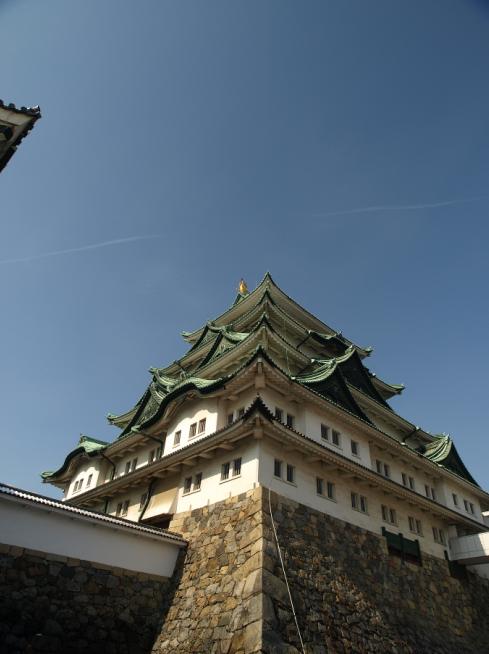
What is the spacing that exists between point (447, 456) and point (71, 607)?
2265cm

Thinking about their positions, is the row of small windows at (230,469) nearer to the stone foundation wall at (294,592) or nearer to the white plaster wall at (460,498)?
the stone foundation wall at (294,592)

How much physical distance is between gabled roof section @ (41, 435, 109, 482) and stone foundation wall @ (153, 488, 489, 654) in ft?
36.8

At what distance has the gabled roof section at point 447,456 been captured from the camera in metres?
27.3

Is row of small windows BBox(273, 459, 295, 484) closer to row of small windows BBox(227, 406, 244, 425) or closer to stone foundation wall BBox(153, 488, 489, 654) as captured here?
stone foundation wall BBox(153, 488, 489, 654)

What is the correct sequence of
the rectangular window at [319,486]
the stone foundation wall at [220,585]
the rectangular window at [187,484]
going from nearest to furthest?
the stone foundation wall at [220,585] < the rectangular window at [319,486] < the rectangular window at [187,484]

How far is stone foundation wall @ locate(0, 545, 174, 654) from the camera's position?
488 inches

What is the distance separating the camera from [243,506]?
15.6 meters

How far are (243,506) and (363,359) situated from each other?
22.4 meters

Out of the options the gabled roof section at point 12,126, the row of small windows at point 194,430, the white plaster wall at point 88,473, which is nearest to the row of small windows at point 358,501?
the row of small windows at point 194,430

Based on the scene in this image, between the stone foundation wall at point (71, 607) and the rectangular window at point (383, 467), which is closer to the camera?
the stone foundation wall at point (71, 607)

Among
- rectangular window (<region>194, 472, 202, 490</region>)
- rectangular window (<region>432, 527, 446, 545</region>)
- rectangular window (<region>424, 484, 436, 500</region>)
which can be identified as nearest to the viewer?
rectangular window (<region>194, 472, 202, 490</region>)

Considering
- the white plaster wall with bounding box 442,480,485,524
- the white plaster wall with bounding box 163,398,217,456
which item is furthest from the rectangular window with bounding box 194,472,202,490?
the white plaster wall with bounding box 442,480,485,524

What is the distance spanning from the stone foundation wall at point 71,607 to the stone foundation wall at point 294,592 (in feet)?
3.17

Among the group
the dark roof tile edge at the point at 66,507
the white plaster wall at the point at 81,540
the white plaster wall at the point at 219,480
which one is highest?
the white plaster wall at the point at 219,480
